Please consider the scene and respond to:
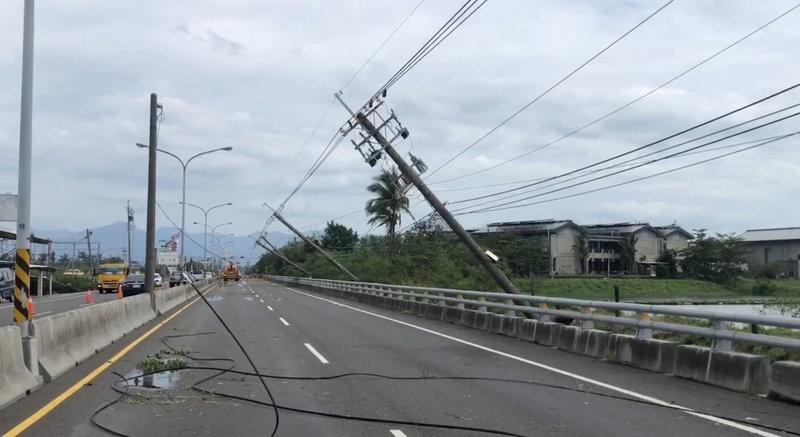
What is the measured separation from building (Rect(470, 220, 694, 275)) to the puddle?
6092 centimetres

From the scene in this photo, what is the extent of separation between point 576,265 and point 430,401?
66627mm

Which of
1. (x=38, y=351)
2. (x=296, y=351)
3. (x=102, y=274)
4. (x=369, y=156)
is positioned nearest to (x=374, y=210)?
(x=102, y=274)

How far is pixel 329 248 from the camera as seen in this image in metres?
119

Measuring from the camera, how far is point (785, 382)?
8.89 m

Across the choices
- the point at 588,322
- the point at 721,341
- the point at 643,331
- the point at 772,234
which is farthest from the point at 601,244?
the point at 721,341

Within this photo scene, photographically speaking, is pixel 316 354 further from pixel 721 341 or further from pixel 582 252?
pixel 582 252

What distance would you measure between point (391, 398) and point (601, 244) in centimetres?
7002

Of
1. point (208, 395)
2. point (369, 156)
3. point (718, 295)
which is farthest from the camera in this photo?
point (718, 295)

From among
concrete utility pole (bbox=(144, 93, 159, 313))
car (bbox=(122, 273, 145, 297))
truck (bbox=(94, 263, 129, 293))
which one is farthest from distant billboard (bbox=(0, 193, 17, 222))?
concrete utility pole (bbox=(144, 93, 159, 313))

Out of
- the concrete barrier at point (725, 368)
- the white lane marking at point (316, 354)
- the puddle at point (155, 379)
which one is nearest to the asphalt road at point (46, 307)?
the white lane marking at point (316, 354)

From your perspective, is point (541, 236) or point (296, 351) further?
point (541, 236)

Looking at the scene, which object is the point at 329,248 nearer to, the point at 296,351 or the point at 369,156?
the point at 369,156

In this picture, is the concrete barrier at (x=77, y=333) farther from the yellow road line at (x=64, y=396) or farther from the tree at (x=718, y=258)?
the tree at (x=718, y=258)

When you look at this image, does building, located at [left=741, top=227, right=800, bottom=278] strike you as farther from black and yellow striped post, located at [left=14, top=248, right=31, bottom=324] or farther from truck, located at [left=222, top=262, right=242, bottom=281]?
truck, located at [left=222, top=262, right=242, bottom=281]
